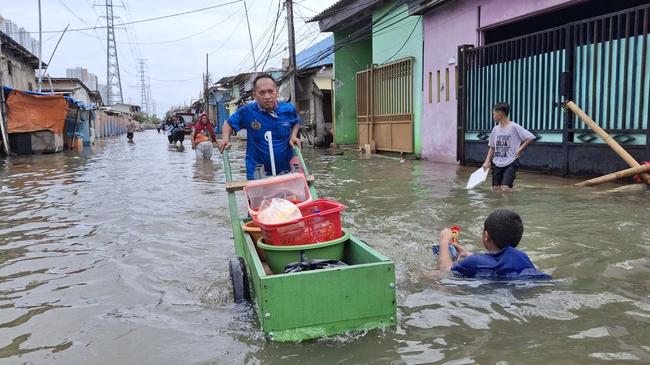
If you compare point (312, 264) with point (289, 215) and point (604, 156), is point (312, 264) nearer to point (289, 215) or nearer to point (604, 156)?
point (289, 215)

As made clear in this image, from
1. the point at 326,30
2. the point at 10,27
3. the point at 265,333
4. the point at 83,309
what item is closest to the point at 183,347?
the point at 265,333

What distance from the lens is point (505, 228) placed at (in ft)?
11.4

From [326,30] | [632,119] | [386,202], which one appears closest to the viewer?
[386,202]

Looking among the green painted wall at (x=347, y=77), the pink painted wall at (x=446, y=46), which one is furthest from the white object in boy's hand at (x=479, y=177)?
the green painted wall at (x=347, y=77)

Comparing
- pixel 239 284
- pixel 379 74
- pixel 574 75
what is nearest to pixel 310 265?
pixel 239 284

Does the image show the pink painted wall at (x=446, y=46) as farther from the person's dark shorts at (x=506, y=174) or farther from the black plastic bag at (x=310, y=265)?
the black plastic bag at (x=310, y=265)

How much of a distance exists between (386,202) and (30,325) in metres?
5.16

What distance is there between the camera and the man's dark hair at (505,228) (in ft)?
11.4

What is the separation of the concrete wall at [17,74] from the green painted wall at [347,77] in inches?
643

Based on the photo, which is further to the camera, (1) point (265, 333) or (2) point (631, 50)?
(2) point (631, 50)

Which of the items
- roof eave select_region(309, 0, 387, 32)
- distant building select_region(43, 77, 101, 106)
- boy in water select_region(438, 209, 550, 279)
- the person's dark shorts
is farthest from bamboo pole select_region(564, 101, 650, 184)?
distant building select_region(43, 77, 101, 106)

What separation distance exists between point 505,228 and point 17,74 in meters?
32.0

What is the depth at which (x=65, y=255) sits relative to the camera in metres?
5.06

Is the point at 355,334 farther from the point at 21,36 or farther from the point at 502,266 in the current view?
the point at 21,36
